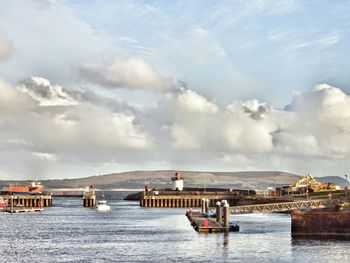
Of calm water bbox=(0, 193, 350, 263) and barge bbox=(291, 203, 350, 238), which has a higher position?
barge bbox=(291, 203, 350, 238)

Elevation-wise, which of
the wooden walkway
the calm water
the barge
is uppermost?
the wooden walkway

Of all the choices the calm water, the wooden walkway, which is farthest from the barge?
the wooden walkway

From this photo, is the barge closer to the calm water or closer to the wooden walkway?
the calm water

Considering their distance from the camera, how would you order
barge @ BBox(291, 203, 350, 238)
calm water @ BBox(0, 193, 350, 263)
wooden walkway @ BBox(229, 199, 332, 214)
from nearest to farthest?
1. calm water @ BBox(0, 193, 350, 263)
2. barge @ BBox(291, 203, 350, 238)
3. wooden walkway @ BBox(229, 199, 332, 214)

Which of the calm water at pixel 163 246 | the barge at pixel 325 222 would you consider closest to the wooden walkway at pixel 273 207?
the calm water at pixel 163 246

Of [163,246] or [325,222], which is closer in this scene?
[163,246]

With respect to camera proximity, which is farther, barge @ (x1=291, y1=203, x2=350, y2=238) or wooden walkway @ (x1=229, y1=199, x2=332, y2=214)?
wooden walkway @ (x1=229, y1=199, x2=332, y2=214)

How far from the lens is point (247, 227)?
116812 millimetres

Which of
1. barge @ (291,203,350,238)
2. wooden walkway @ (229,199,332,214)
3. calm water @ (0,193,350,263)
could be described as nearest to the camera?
calm water @ (0,193,350,263)

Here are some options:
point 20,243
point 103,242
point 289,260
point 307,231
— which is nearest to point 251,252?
point 289,260

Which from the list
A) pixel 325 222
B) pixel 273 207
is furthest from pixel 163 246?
pixel 273 207

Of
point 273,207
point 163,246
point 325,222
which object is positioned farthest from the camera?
point 273,207

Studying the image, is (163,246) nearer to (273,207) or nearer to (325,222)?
(325,222)

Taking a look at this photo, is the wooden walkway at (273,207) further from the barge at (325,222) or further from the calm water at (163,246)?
the barge at (325,222)
